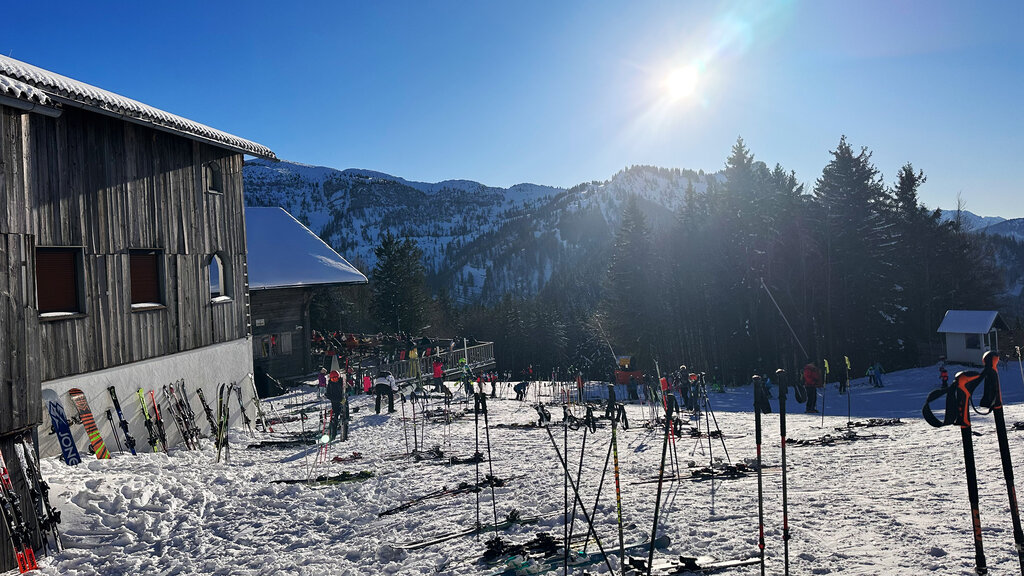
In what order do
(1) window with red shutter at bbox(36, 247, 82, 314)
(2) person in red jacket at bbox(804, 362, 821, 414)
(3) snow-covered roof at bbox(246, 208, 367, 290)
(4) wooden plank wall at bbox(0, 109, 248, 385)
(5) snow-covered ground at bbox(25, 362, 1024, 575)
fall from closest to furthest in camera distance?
(5) snow-covered ground at bbox(25, 362, 1024, 575) → (4) wooden plank wall at bbox(0, 109, 248, 385) → (1) window with red shutter at bbox(36, 247, 82, 314) → (2) person in red jacket at bbox(804, 362, 821, 414) → (3) snow-covered roof at bbox(246, 208, 367, 290)

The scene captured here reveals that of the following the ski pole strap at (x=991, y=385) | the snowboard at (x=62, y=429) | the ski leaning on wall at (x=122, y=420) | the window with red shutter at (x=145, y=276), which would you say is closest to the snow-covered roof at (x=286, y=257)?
the window with red shutter at (x=145, y=276)

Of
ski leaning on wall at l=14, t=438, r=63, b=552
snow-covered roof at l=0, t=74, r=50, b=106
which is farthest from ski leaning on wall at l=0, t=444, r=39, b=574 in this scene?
snow-covered roof at l=0, t=74, r=50, b=106

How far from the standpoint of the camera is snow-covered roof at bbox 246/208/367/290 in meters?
24.7

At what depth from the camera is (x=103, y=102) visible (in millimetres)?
11031

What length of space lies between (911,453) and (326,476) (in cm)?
988

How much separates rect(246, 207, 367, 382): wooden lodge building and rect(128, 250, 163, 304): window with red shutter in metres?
9.38

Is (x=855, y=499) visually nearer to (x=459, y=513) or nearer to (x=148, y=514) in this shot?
(x=459, y=513)

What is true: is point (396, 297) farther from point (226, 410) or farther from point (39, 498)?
point (39, 498)

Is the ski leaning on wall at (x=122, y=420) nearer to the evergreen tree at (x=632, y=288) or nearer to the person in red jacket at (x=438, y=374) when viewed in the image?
the person in red jacket at (x=438, y=374)

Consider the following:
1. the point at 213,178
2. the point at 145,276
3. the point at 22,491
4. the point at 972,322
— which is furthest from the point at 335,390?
the point at 972,322

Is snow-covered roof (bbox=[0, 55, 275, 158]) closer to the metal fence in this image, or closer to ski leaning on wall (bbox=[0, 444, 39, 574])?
ski leaning on wall (bbox=[0, 444, 39, 574])

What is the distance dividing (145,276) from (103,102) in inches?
149

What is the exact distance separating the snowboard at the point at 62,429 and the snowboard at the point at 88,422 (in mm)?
362

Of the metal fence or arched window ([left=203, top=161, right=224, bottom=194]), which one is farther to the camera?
the metal fence
